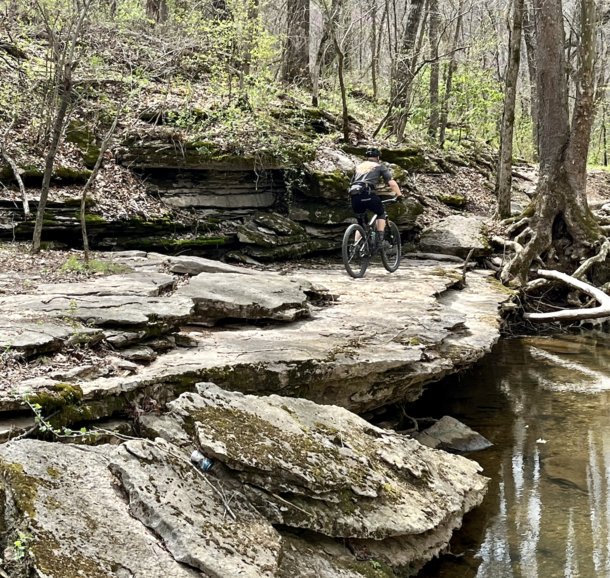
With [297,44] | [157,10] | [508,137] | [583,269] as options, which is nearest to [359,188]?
[583,269]

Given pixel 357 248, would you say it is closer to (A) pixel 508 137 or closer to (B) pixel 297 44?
(A) pixel 508 137

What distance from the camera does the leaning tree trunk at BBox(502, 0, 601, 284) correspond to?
1323 cm

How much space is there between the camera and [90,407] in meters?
4.74

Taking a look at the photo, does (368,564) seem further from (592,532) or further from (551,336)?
(551,336)

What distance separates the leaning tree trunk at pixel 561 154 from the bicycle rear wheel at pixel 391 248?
9.54ft

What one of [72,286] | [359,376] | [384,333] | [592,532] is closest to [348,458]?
[359,376]

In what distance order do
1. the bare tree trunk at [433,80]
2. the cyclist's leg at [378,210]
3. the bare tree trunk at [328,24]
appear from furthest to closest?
the bare tree trunk at [433,80] < the bare tree trunk at [328,24] < the cyclist's leg at [378,210]

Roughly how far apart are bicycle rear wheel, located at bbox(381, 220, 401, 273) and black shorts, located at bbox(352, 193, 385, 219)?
73 centimetres

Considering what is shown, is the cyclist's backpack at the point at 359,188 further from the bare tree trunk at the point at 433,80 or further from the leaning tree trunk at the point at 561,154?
the bare tree trunk at the point at 433,80

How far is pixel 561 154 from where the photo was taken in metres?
13.3

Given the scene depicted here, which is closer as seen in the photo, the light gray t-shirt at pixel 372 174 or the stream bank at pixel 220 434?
the stream bank at pixel 220 434

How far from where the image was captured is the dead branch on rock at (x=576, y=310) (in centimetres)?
1102

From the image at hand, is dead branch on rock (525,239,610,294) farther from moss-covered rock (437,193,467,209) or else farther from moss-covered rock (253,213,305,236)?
moss-covered rock (253,213,305,236)

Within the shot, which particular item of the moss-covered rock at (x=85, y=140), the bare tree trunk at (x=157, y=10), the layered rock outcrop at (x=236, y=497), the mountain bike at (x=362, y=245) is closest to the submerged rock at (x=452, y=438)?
the layered rock outcrop at (x=236, y=497)
